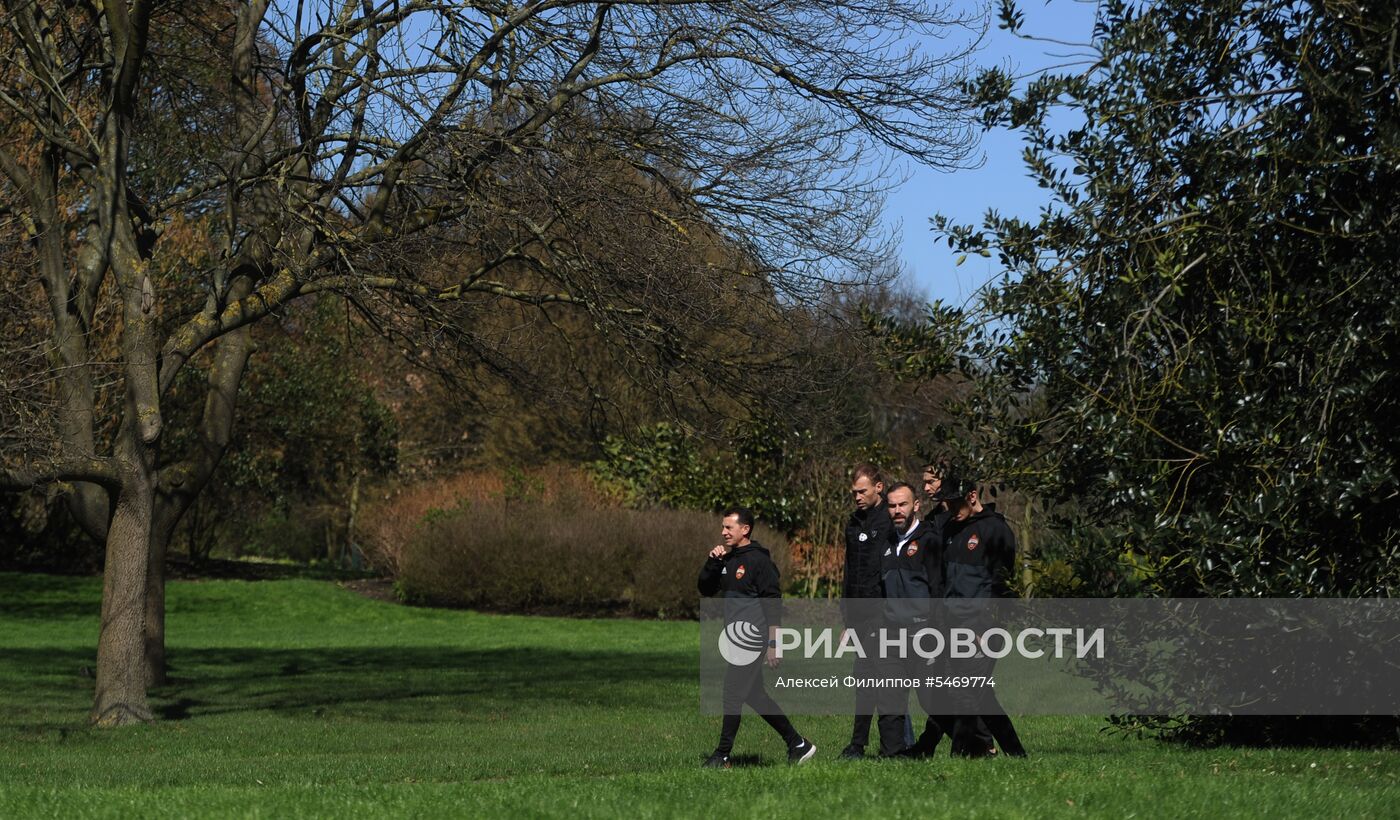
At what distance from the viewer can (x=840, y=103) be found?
13422mm

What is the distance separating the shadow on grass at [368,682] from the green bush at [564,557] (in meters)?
5.79

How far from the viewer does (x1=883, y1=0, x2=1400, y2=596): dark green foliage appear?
26.5 ft

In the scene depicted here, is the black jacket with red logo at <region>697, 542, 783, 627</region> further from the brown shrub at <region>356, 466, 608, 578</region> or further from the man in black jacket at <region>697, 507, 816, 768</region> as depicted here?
the brown shrub at <region>356, 466, 608, 578</region>

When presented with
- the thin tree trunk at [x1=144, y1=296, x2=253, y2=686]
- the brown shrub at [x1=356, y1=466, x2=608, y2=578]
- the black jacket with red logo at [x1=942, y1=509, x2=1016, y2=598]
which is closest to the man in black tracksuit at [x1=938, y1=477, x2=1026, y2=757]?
the black jacket with red logo at [x1=942, y1=509, x2=1016, y2=598]

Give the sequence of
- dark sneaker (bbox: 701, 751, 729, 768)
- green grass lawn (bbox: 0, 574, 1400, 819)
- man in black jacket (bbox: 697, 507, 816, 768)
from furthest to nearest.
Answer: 1. dark sneaker (bbox: 701, 751, 729, 768)
2. man in black jacket (bbox: 697, 507, 816, 768)
3. green grass lawn (bbox: 0, 574, 1400, 819)

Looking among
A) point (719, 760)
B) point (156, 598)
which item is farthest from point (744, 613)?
point (156, 598)

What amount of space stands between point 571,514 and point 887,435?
780 centimetres

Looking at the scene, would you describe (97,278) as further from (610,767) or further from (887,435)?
(887,435)

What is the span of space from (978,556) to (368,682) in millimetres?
10928

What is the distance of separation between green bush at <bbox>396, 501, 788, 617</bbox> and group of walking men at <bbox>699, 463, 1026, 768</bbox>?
60.6ft

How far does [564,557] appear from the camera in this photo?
29.4m

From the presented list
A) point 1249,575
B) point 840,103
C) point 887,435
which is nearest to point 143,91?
point 840,103

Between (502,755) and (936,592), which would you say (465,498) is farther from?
(936,592)

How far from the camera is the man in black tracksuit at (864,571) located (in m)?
9.41
